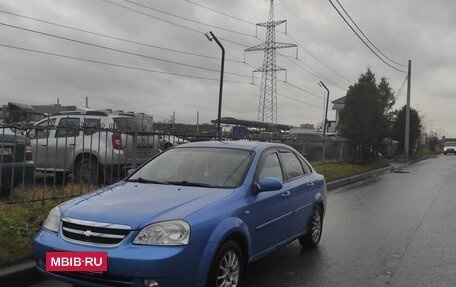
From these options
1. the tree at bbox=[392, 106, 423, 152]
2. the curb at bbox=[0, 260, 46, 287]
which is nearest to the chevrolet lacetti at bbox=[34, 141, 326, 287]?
the curb at bbox=[0, 260, 46, 287]

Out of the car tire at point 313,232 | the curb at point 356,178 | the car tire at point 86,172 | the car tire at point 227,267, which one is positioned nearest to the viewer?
the car tire at point 227,267

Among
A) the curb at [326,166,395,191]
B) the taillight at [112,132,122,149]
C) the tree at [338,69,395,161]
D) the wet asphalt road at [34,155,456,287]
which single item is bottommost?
the wet asphalt road at [34,155,456,287]

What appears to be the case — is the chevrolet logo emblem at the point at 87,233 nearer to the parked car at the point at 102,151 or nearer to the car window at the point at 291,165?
the car window at the point at 291,165

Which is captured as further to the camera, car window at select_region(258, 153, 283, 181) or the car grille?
car window at select_region(258, 153, 283, 181)

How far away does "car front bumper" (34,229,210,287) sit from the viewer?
4031 millimetres

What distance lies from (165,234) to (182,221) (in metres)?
0.18

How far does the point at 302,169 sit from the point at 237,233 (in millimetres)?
2473

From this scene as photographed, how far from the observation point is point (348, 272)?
604cm

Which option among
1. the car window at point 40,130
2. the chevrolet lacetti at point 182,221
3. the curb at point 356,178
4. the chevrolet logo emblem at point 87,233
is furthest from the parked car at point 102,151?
the curb at point 356,178

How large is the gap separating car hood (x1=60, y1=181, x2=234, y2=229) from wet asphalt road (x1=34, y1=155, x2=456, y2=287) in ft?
3.48

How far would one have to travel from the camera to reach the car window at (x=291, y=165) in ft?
21.2

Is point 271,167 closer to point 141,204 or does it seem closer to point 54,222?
point 141,204

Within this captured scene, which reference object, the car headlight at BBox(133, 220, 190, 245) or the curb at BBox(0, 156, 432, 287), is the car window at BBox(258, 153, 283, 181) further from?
the curb at BBox(0, 156, 432, 287)

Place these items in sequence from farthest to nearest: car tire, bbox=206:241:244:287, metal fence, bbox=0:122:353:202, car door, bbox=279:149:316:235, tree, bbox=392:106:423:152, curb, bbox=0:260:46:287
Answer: tree, bbox=392:106:423:152 → metal fence, bbox=0:122:353:202 → car door, bbox=279:149:316:235 → curb, bbox=0:260:46:287 → car tire, bbox=206:241:244:287
